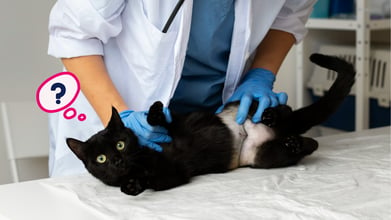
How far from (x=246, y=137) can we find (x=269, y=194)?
0.22m

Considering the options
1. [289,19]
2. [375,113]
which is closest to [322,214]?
[289,19]

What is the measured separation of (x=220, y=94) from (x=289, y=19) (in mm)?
265

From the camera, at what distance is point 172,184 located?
35.9 inches

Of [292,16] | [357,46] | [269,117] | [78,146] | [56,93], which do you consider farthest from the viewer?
[357,46]

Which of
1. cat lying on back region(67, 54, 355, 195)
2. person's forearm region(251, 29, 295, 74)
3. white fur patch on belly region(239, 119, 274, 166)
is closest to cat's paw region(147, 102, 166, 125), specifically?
cat lying on back region(67, 54, 355, 195)

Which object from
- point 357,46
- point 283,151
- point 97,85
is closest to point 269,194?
point 283,151

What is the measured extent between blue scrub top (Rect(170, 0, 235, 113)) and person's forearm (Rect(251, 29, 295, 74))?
5.6 inches

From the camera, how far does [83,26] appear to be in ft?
3.22

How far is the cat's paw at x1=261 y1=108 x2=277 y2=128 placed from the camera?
103 cm

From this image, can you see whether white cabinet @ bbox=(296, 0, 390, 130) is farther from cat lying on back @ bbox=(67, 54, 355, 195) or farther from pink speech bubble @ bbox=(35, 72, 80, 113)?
pink speech bubble @ bbox=(35, 72, 80, 113)

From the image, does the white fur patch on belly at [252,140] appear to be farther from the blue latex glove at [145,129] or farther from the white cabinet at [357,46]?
the white cabinet at [357,46]

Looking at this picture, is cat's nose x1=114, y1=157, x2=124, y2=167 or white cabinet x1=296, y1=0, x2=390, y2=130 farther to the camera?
white cabinet x1=296, y1=0, x2=390, y2=130

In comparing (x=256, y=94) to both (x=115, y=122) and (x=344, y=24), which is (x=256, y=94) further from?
(x=344, y=24)

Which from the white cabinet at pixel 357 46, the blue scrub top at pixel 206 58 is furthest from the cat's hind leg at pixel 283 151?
the white cabinet at pixel 357 46
